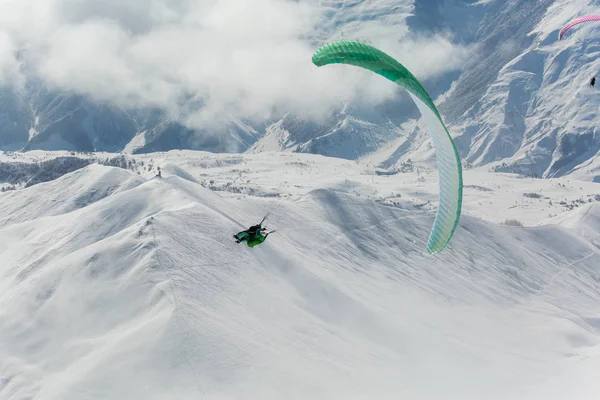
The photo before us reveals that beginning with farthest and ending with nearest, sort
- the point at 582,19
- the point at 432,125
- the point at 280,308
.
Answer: the point at 280,308
the point at 582,19
the point at 432,125

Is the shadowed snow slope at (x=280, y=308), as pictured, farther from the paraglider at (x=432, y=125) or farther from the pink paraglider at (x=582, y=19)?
the pink paraglider at (x=582, y=19)

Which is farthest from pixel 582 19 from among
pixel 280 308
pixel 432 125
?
pixel 280 308

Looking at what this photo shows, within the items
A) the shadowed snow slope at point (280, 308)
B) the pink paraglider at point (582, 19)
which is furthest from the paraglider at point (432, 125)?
the shadowed snow slope at point (280, 308)

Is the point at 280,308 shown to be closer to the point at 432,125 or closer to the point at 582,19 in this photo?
→ the point at 432,125

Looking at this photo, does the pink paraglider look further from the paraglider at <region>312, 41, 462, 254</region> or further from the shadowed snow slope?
the shadowed snow slope

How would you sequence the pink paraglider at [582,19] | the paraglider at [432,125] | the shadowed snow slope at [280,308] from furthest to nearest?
the shadowed snow slope at [280,308] < the pink paraglider at [582,19] < the paraglider at [432,125]
